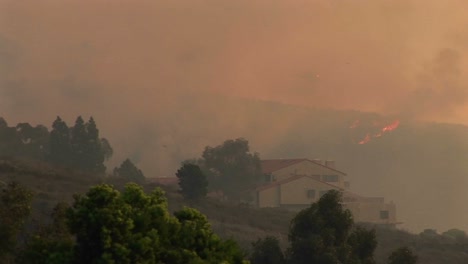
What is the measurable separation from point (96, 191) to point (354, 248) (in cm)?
2027

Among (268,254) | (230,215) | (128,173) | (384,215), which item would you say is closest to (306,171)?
(384,215)

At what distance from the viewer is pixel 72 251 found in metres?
31.7

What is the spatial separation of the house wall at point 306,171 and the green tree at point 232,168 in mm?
3547

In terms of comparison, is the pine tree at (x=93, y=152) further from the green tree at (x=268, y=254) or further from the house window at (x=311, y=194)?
the green tree at (x=268, y=254)

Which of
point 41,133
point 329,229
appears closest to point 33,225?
point 329,229

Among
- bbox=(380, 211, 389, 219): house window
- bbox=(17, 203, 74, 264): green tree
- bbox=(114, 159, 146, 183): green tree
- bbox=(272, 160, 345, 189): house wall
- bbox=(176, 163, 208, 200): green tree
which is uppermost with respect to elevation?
bbox=(272, 160, 345, 189): house wall

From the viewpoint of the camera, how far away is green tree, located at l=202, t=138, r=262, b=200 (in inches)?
5069

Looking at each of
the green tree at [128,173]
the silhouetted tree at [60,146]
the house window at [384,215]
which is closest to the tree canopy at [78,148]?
the silhouetted tree at [60,146]

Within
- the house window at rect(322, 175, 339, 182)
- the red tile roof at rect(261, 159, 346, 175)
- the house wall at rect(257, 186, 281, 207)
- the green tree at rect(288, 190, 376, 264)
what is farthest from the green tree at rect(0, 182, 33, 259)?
the house window at rect(322, 175, 339, 182)

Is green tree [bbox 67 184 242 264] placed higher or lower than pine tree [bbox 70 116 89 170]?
lower

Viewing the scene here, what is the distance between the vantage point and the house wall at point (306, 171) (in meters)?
132

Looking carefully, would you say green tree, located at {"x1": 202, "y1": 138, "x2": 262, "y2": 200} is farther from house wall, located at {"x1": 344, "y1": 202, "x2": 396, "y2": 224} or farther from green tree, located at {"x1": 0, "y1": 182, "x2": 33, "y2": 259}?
green tree, located at {"x1": 0, "y1": 182, "x2": 33, "y2": 259}

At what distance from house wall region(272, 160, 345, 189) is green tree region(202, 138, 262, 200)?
3.55 metres

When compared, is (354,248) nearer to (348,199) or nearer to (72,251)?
(72,251)
